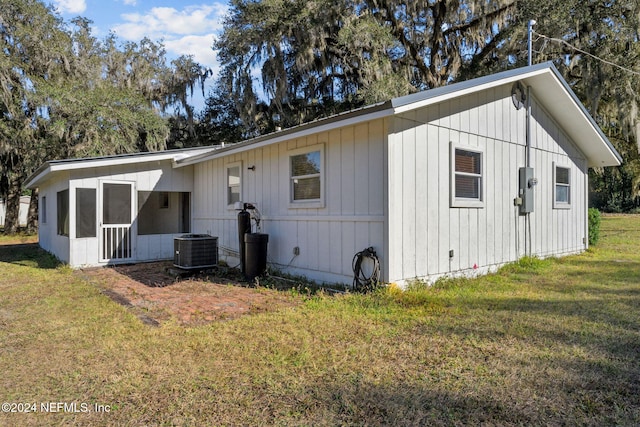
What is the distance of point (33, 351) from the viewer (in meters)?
3.64

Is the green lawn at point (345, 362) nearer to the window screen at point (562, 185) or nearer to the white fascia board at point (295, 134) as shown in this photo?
the white fascia board at point (295, 134)

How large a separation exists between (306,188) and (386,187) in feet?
5.82

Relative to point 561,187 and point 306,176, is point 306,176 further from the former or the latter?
point 561,187

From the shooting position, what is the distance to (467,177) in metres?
6.75

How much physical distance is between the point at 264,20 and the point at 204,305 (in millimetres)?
12021

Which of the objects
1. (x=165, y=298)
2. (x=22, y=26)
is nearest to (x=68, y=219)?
(x=165, y=298)

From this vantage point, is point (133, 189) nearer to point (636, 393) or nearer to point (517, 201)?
point (517, 201)

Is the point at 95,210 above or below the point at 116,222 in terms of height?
above

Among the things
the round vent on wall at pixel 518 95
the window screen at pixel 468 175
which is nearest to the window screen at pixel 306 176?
the window screen at pixel 468 175

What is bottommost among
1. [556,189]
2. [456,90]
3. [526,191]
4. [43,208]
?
[43,208]

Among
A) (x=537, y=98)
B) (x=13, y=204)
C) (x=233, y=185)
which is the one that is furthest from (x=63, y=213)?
(x=13, y=204)

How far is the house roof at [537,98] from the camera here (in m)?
5.28

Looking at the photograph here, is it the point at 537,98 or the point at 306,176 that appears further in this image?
the point at 537,98

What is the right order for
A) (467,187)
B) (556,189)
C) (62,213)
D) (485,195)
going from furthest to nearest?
(62,213) → (556,189) → (485,195) → (467,187)
